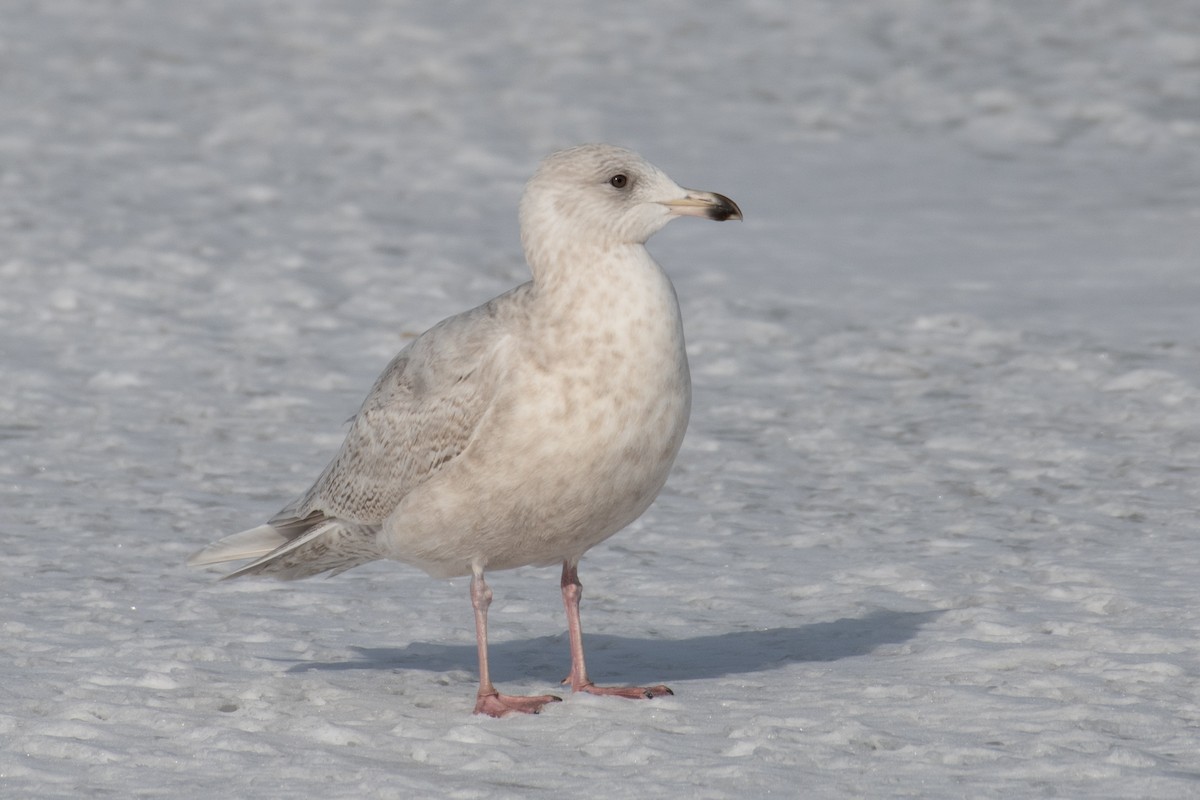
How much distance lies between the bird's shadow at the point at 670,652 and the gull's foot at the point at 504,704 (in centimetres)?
61

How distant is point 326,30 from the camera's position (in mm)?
18672

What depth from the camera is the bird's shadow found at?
6.80m

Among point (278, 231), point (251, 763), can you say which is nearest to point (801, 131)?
point (278, 231)

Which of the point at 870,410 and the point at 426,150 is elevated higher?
the point at 426,150

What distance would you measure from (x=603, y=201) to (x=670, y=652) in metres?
1.84

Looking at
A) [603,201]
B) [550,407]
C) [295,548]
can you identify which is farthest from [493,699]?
[603,201]

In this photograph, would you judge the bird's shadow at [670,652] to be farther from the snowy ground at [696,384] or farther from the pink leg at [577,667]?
the pink leg at [577,667]

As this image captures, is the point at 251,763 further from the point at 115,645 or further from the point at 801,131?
the point at 801,131

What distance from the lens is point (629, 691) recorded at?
6.29 m

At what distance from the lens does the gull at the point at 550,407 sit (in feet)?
19.5

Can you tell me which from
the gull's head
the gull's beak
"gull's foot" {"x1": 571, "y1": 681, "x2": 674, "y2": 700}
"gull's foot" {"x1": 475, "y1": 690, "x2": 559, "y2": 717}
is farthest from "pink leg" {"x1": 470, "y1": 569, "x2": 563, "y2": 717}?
the gull's beak

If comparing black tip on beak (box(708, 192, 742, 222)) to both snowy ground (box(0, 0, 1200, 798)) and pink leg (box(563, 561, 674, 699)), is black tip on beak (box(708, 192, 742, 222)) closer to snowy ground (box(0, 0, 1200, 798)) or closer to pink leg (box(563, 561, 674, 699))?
pink leg (box(563, 561, 674, 699))

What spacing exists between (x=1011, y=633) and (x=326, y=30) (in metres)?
13.4

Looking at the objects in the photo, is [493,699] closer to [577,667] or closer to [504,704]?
[504,704]
